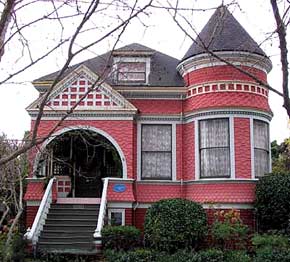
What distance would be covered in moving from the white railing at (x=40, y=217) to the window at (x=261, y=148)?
6876 mm

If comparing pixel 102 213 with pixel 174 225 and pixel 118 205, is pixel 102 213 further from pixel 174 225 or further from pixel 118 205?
pixel 174 225

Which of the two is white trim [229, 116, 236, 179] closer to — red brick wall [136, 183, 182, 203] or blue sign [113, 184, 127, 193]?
red brick wall [136, 183, 182, 203]

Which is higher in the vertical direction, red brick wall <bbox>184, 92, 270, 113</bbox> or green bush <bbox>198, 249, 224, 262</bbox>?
red brick wall <bbox>184, 92, 270, 113</bbox>

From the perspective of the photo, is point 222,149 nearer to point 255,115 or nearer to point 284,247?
point 255,115

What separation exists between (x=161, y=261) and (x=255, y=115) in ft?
21.5

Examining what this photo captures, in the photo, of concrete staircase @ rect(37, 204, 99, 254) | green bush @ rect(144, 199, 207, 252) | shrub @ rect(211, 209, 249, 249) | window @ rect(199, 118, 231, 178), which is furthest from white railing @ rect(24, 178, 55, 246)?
shrub @ rect(211, 209, 249, 249)

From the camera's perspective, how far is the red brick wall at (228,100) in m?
18.0

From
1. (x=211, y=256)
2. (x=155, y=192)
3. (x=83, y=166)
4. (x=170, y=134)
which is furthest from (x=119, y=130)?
(x=211, y=256)

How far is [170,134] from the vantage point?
19125 mm

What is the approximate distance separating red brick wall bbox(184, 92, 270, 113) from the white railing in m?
5.65

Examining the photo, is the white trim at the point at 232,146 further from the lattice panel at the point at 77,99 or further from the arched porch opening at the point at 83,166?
the arched porch opening at the point at 83,166

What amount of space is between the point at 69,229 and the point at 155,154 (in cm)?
423

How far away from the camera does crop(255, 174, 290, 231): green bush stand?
16438mm

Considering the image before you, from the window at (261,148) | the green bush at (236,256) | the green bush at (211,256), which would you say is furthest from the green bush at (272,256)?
the window at (261,148)
